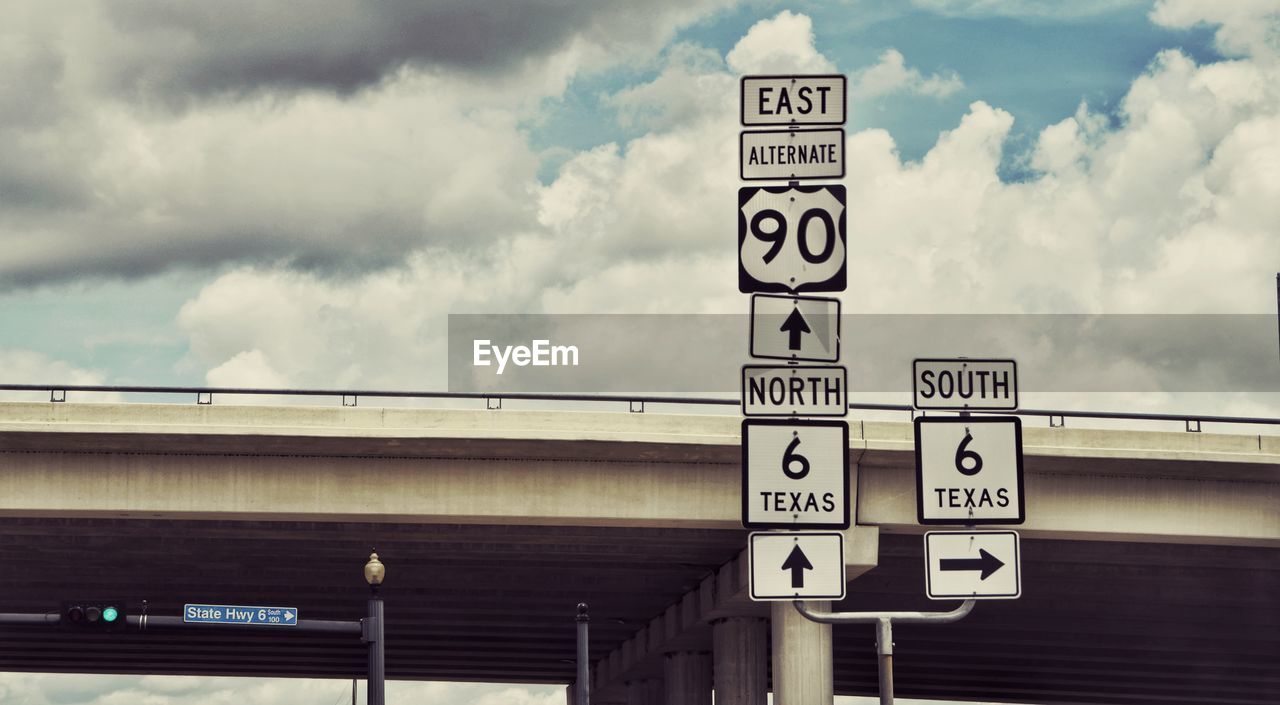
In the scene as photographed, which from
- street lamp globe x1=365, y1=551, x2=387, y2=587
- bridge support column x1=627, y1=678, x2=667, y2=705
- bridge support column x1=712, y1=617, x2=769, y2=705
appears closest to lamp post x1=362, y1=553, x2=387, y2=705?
street lamp globe x1=365, y1=551, x2=387, y2=587

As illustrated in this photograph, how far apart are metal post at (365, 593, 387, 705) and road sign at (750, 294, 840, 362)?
23.7m

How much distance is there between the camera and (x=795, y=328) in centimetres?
1266

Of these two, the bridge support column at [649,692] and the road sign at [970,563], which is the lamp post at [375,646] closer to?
the road sign at [970,563]

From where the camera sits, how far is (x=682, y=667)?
50219mm

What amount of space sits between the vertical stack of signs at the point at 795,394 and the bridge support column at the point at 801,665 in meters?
22.4

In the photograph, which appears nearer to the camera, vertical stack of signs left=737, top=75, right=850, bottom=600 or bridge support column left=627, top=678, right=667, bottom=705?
vertical stack of signs left=737, top=75, right=850, bottom=600

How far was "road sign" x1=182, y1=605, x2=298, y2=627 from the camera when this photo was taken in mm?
34000

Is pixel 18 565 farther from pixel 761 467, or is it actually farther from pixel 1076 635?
pixel 761 467

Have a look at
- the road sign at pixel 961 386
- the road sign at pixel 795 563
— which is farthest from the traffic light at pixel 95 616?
the road sign at pixel 961 386

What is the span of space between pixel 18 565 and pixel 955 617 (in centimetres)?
3229

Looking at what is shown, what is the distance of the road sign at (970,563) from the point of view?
13125 mm

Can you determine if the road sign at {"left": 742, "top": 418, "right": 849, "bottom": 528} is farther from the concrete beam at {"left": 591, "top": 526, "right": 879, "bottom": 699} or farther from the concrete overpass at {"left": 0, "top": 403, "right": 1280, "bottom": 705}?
the concrete overpass at {"left": 0, "top": 403, "right": 1280, "bottom": 705}

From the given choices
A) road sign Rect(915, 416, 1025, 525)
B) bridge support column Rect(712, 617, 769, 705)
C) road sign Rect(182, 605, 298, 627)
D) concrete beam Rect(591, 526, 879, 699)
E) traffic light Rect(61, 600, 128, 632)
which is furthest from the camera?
bridge support column Rect(712, 617, 769, 705)

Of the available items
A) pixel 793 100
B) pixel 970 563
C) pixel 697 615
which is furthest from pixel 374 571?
pixel 793 100
